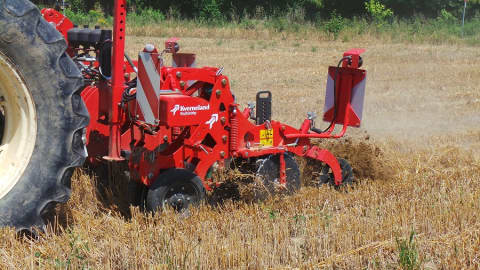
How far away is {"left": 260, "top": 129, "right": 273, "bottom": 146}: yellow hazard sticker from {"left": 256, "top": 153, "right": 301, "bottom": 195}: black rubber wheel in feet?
0.39

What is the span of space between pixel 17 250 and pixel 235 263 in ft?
4.07

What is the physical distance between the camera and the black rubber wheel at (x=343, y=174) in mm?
5793

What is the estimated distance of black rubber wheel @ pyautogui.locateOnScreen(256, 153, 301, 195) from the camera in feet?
17.2

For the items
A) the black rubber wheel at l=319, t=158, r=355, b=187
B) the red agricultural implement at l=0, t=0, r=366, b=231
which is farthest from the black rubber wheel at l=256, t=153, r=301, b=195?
the black rubber wheel at l=319, t=158, r=355, b=187

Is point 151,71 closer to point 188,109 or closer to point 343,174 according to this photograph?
point 188,109

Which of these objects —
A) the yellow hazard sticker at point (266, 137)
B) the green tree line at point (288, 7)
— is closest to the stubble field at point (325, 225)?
the yellow hazard sticker at point (266, 137)

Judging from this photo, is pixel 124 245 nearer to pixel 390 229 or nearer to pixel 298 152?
pixel 390 229

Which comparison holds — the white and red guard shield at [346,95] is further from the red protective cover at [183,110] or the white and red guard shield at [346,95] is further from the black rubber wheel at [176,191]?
the black rubber wheel at [176,191]

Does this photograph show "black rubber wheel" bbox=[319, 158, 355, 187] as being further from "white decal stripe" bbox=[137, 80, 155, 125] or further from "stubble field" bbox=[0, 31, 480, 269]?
"white decal stripe" bbox=[137, 80, 155, 125]

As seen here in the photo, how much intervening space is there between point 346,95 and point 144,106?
1.95 m

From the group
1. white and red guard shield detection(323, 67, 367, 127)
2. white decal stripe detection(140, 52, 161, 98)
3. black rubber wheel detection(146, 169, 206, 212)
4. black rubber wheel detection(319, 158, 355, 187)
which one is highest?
white decal stripe detection(140, 52, 161, 98)

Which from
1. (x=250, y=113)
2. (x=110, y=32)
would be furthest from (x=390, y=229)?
(x=110, y=32)

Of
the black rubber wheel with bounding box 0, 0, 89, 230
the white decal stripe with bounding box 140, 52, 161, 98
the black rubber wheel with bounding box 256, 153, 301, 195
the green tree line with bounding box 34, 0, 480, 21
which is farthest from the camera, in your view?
the green tree line with bounding box 34, 0, 480, 21

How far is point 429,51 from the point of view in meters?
16.6
